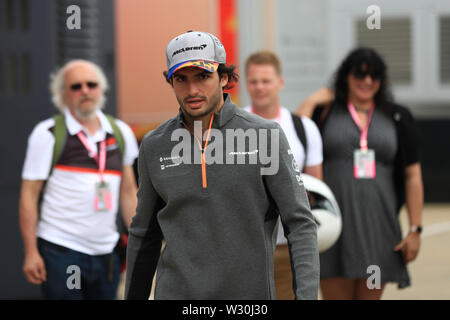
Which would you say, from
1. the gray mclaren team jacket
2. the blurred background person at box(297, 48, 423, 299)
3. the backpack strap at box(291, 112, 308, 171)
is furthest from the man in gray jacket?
the blurred background person at box(297, 48, 423, 299)

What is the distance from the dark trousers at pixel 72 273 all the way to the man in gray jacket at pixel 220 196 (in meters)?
1.76

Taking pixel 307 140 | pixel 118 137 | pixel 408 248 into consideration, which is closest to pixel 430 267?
pixel 408 248

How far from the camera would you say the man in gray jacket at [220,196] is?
8.70 ft

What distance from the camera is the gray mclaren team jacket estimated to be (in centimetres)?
265

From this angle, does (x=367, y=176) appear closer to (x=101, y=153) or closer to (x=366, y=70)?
(x=366, y=70)

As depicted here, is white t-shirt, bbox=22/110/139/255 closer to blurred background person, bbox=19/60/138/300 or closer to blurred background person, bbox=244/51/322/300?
blurred background person, bbox=19/60/138/300

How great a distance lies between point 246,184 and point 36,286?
422cm

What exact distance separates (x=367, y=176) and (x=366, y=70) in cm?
66

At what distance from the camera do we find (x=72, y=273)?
14.5 feet

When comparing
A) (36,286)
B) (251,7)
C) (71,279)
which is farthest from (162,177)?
(251,7)

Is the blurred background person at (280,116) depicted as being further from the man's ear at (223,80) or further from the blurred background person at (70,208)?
the man's ear at (223,80)

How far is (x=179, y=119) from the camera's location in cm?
278

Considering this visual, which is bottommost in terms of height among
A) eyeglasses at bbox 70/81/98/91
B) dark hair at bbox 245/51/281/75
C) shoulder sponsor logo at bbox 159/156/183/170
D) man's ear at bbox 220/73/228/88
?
shoulder sponsor logo at bbox 159/156/183/170

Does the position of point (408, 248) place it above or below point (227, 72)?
below
